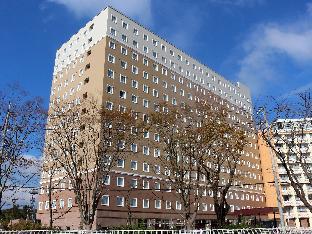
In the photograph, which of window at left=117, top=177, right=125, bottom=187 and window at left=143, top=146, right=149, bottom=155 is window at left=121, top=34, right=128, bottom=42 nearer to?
window at left=143, top=146, right=149, bottom=155

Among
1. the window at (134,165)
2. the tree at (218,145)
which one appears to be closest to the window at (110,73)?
the window at (134,165)

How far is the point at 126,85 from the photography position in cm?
5788

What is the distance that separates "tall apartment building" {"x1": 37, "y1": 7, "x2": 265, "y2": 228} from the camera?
2050 inches

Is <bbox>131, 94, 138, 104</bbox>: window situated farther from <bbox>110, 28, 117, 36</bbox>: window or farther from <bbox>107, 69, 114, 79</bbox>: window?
<bbox>110, 28, 117, 36</bbox>: window

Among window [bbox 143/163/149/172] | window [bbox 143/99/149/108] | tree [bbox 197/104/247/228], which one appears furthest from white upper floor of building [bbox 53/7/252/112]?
tree [bbox 197/104/247/228]

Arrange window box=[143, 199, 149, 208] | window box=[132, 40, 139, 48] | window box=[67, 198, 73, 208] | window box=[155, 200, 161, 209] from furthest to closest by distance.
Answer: window box=[132, 40, 139, 48]
window box=[155, 200, 161, 209]
window box=[143, 199, 149, 208]
window box=[67, 198, 73, 208]

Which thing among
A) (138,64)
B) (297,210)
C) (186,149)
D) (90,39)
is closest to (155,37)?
(138,64)

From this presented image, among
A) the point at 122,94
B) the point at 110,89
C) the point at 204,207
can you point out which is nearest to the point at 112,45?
the point at 110,89

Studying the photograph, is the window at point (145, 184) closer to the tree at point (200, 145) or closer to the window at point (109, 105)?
the window at point (109, 105)

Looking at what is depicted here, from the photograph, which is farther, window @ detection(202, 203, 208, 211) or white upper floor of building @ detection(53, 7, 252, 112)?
window @ detection(202, 203, 208, 211)

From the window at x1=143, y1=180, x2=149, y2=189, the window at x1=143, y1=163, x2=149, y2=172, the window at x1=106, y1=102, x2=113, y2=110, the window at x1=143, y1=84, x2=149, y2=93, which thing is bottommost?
the window at x1=143, y1=180, x2=149, y2=189

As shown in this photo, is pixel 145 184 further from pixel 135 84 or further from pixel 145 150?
pixel 135 84

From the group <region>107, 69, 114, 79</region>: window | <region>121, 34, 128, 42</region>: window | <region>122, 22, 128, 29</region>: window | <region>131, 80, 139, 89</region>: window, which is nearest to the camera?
<region>107, 69, 114, 79</region>: window

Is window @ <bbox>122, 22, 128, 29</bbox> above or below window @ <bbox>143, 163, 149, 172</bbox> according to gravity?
above
